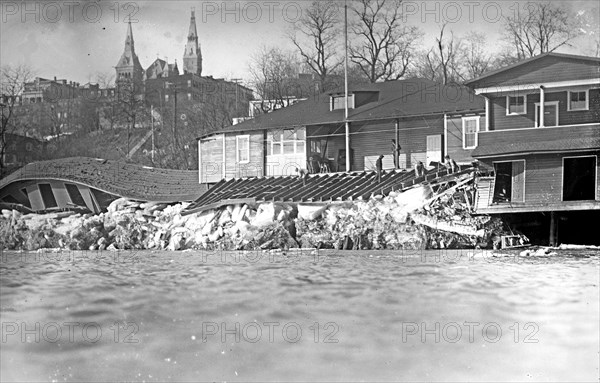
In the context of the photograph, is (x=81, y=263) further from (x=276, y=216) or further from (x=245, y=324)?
(x=245, y=324)

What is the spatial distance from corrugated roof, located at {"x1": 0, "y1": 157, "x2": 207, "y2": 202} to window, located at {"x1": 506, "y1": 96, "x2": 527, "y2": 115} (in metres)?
4.98

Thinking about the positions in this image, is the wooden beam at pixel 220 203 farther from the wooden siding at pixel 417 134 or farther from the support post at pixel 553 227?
the support post at pixel 553 227

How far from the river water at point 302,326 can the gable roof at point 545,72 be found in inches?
171

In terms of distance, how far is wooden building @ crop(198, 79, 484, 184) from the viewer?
584 inches

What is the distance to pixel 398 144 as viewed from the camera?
598 inches

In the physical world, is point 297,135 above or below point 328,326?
above

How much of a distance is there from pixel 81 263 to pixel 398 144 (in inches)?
293

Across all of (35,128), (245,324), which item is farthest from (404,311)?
(35,128)

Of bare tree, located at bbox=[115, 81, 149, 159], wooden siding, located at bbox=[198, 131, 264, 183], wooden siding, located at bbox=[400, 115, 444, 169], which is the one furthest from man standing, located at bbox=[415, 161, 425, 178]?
bare tree, located at bbox=[115, 81, 149, 159]

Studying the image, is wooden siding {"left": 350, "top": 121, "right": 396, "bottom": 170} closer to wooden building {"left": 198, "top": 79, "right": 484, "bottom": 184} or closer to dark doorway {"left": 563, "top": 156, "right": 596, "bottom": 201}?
wooden building {"left": 198, "top": 79, "right": 484, "bottom": 184}

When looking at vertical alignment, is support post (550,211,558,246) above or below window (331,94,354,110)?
below

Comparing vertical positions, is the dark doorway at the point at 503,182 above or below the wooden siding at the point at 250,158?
below

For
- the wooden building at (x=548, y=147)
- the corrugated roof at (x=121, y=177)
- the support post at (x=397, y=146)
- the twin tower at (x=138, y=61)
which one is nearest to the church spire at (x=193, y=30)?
the twin tower at (x=138, y=61)

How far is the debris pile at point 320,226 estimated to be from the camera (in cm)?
1220
